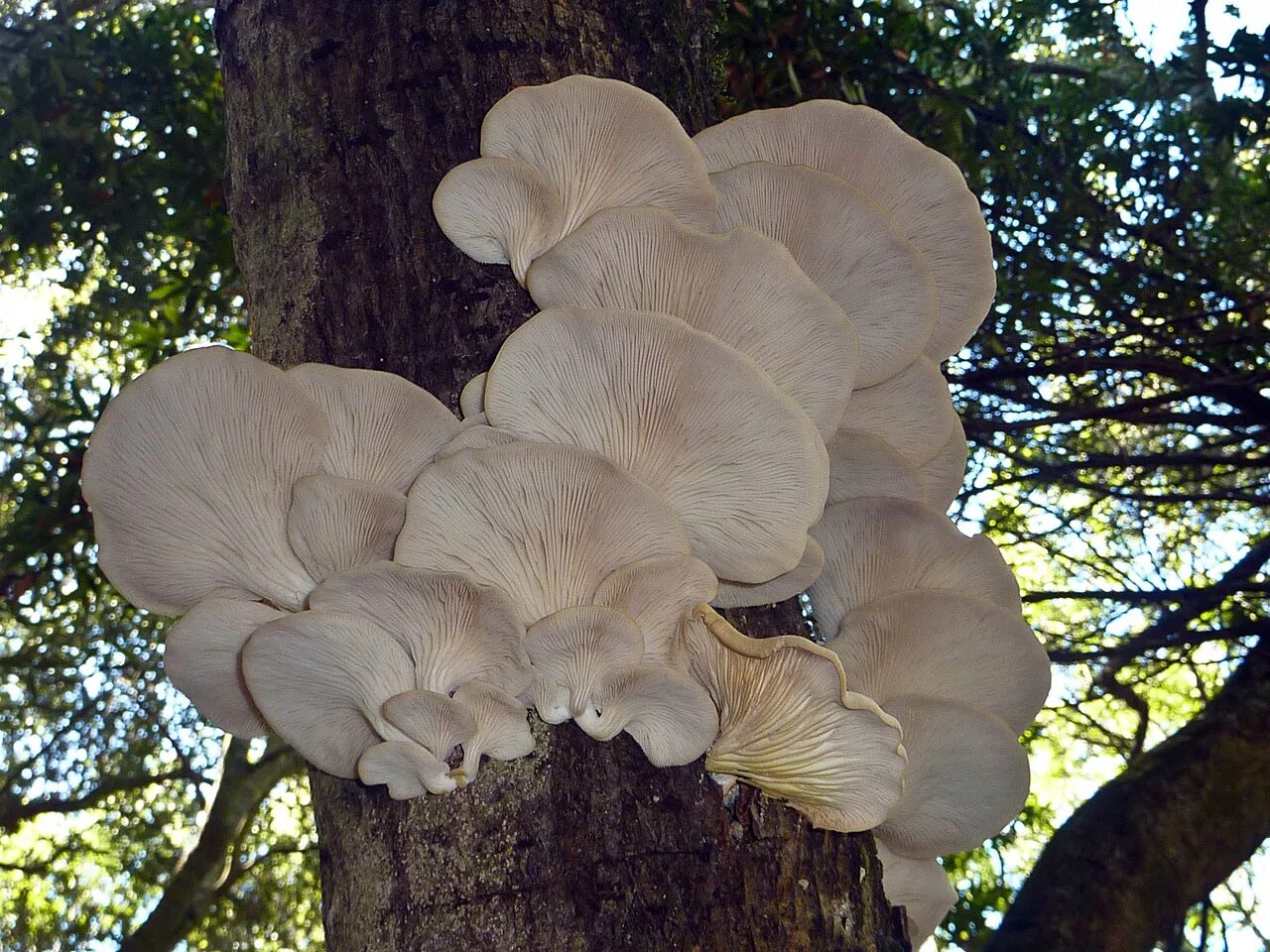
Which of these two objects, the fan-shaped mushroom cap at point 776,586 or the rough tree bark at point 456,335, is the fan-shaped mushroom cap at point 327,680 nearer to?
the rough tree bark at point 456,335

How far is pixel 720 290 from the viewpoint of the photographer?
1.47 metres

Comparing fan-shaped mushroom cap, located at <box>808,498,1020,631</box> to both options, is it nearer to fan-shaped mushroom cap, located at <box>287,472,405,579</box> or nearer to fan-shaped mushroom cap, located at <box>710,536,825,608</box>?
fan-shaped mushroom cap, located at <box>710,536,825,608</box>

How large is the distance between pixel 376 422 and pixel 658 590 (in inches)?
18.4

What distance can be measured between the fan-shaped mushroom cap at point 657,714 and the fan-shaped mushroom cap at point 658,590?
0.08 metres

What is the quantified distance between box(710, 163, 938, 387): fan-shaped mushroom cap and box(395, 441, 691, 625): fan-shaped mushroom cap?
0.53 m

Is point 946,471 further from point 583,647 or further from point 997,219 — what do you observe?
point 997,219

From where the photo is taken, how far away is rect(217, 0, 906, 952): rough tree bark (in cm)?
123

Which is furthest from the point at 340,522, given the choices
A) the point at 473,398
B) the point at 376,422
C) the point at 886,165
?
the point at 886,165

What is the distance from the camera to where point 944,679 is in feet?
5.38

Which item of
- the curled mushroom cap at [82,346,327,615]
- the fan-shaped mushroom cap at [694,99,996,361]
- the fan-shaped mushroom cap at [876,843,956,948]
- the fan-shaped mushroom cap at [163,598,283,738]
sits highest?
the fan-shaped mushroom cap at [694,99,996,361]

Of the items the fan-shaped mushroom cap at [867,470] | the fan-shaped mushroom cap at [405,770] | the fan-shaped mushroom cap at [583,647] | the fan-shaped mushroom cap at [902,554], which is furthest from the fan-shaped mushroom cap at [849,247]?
the fan-shaped mushroom cap at [405,770]

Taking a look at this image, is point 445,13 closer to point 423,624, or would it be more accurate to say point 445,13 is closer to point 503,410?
point 503,410

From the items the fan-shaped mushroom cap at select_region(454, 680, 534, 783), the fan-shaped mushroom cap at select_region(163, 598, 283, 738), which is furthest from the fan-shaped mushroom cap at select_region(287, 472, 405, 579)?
the fan-shaped mushroom cap at select_region(454, 680, 534, 783)

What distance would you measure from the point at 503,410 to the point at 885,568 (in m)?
0.74
